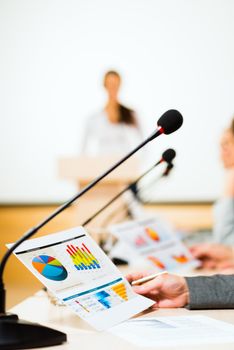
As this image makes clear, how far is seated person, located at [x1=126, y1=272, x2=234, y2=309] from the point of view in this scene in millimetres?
1356

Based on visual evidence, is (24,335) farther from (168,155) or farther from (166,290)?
(168,155)

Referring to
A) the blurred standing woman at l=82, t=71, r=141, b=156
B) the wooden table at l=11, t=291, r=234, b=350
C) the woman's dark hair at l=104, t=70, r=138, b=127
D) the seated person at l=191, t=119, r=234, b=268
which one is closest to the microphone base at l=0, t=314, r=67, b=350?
the wooden table at l=11, t=291, r=234, b=350

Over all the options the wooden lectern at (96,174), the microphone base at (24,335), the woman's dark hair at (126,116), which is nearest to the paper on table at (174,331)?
the microphone base at (24,335)

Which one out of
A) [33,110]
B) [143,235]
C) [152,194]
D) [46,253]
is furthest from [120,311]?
[33,110]

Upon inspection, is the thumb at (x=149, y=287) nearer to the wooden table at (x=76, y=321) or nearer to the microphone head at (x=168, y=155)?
the wooden table at (x=76, y=321)

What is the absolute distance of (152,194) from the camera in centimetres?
513

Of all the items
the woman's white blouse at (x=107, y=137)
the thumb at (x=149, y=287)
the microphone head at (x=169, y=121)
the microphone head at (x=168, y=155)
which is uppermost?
the woman's white blouse at (x=107, y=137)

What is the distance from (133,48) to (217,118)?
994mm

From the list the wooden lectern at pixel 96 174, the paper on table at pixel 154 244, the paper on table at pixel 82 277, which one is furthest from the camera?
the wooden lectern at pixel 96 174

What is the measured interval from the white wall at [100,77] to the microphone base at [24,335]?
4164mm

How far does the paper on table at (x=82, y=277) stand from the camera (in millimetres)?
1188

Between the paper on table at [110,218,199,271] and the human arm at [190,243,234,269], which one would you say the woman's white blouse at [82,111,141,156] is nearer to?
the human arm at [190,243,234,269]

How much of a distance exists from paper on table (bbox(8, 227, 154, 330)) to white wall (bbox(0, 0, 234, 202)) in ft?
12.6

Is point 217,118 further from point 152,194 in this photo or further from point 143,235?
point 143,235
